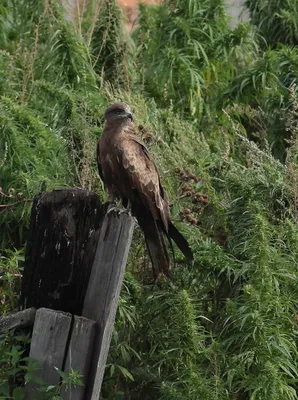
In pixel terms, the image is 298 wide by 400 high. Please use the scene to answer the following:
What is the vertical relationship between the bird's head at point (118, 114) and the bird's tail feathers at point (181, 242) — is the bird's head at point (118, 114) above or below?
above

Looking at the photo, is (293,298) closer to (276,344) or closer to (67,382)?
(276,344)

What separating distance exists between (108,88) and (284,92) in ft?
4.74

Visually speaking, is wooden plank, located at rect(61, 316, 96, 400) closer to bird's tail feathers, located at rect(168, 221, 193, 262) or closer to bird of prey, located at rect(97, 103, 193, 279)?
bird's tail feathers, located at rect(168, 221, 193, 262)

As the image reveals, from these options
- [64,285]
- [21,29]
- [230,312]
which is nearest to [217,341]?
[230,312]

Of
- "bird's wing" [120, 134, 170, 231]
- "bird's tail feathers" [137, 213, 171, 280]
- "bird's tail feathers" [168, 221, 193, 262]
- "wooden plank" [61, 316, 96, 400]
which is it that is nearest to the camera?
"wooden plank" [61, 316, 96, 400]

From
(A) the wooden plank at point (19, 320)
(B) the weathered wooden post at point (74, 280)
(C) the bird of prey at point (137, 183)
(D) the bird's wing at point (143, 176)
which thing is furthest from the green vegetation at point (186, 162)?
(D) the bird's wing at point (143, 176)

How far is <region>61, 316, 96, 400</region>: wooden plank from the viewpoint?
493 cm

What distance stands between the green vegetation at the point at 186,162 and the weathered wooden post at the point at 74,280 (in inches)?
10.0

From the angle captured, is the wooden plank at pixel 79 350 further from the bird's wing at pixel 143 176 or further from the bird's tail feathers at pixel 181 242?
the bird's wing at pixel 143 176

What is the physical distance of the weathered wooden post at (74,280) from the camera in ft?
16.2

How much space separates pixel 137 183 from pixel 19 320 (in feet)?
5.06

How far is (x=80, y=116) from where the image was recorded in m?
7.92

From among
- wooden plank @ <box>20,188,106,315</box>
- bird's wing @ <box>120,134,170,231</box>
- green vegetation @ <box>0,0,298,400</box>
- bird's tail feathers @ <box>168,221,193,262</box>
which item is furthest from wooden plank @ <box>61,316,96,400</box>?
bird's wing @ <box>120,134,170,231</box>

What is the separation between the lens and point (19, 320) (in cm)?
507
